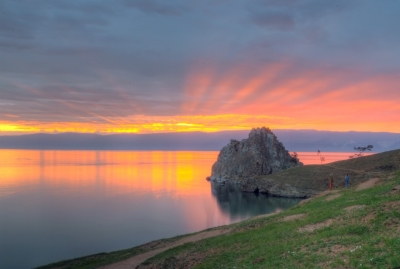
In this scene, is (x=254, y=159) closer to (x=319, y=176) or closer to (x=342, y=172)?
(x=319, y=176)

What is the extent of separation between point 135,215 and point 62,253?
22988 mm

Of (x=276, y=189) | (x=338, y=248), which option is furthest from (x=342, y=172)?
(x=338, y=248)

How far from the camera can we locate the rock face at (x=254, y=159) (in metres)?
120

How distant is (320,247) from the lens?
14.4m

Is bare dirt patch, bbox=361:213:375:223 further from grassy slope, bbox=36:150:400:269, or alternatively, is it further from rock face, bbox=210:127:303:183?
rock face, bbox=210:127:303:183

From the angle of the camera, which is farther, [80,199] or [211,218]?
[80,199]

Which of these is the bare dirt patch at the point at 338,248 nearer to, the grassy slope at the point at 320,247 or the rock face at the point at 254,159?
the grassy slope at the point at 320,247

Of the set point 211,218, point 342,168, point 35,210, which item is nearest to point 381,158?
point 342,168

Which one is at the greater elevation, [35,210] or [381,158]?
[381,158]

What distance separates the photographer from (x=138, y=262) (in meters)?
23.9

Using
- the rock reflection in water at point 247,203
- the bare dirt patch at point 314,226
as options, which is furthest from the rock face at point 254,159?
the bare dirt patch at point 314,226

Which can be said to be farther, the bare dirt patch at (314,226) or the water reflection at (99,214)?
the water reflection at (99,214)

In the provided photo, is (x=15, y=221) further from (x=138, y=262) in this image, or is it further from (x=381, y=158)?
(x=381, y=158)

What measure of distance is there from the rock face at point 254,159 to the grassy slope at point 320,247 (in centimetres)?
9873
